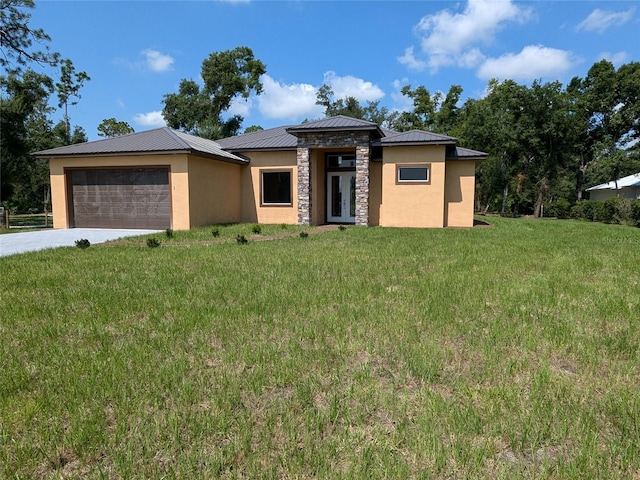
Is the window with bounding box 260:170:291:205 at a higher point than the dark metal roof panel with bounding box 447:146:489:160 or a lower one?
lower

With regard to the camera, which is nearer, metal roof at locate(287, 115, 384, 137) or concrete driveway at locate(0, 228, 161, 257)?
concrete driveway at locate(0, 228, 161, 257)

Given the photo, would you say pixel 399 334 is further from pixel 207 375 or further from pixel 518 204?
pixel 518 204

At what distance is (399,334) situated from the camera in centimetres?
392

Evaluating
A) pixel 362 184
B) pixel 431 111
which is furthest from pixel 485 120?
pixel 362 184

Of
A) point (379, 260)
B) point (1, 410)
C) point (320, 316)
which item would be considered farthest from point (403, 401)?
point (379, 260)

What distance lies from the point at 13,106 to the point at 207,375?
27590 mm

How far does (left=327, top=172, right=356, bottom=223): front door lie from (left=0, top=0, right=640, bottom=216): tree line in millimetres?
16892

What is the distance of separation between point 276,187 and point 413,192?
252 inches

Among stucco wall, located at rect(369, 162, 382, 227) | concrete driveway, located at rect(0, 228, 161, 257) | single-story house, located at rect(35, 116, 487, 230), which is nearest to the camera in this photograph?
concrete driveway, located at rect(0, 228, 161, 257)

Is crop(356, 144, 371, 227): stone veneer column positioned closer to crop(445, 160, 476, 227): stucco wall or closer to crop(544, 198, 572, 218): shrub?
crop(445, 160, 476, 227): stucco wall

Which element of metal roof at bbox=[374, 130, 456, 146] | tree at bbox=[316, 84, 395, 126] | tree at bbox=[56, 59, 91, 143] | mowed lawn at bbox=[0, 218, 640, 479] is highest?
tree at bbox=[316, 84, 395, 126]

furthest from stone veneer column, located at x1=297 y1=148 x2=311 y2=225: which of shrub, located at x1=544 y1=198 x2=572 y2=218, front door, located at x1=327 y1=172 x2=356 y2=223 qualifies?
shrub, located at x1=544 y1=198 x2=572 y2=218

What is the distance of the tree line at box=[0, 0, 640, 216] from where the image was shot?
78.5 ft

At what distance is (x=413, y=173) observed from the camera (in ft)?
51.7
